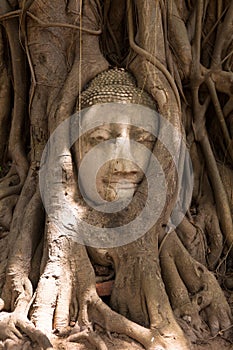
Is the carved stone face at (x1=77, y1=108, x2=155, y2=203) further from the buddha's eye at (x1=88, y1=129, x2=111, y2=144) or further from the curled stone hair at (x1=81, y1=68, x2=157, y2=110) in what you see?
the curled stone hair at (x1=81, y1=68, x2=157, y2=110)

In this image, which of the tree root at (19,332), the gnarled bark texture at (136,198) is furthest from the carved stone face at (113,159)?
the tree root at (19,332)

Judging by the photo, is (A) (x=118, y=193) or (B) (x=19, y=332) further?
(A) (x=118, y=193)

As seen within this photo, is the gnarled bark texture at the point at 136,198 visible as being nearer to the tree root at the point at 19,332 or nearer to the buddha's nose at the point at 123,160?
the tree root at the point at 19,332

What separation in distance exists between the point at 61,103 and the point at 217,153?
4.68 feet

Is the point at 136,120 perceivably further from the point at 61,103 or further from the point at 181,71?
the point at 181,71

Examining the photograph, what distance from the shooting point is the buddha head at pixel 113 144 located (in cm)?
317

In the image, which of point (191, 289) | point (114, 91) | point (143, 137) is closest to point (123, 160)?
point (143, 137)

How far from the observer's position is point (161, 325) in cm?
269

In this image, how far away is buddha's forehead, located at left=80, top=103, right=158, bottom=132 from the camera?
3.19 m

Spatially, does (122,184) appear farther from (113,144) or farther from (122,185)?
(113,144)

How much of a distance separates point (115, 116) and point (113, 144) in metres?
0.18

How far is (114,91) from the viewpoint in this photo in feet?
10.6

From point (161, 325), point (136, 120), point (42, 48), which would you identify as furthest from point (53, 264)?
point (42, 48)

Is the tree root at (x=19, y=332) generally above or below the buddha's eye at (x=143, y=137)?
below
